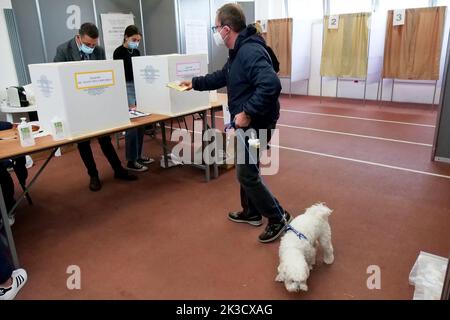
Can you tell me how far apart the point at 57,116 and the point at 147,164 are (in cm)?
160

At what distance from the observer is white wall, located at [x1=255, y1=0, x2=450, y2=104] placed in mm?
6273

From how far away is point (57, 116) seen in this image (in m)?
2.36

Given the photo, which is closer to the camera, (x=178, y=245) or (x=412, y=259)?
(x=412, y=259)

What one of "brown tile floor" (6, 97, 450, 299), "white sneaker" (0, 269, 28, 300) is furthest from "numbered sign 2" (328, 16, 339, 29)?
"white sneaker" (0, 269, 28, 300)

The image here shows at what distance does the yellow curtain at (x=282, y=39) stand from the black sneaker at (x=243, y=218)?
505 centimetres

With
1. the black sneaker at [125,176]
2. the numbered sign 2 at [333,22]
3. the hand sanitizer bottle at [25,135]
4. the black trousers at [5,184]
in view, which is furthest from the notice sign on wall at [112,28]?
the numbered sign 2 at [333,22]

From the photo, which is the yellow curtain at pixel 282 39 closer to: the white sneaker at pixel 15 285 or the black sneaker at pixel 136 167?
the black sneaker at pixel 136 167

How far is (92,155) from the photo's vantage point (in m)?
3.37

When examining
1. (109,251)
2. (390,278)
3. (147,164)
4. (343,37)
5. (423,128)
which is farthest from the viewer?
(343,37)

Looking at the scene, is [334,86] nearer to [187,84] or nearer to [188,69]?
[188,69]

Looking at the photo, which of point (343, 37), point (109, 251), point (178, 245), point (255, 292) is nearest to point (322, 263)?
point (255, 292)

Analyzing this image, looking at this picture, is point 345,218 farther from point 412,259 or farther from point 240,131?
point 240,131

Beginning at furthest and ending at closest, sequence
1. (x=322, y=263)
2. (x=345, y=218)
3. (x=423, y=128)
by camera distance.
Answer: (x=423, y=128), (x=345, y=218), (x=322, y=263)

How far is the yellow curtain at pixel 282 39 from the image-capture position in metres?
6.85
